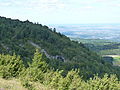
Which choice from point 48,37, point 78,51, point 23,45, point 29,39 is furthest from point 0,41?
point 78,51

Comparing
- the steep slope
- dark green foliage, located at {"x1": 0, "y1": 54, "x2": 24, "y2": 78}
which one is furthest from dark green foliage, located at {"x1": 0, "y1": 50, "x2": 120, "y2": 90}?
the steep slope

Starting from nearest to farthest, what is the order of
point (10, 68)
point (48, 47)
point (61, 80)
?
1. point (61, 80)
2. point (10, 68)
3. point (48, 47)

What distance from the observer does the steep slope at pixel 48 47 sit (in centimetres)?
13569

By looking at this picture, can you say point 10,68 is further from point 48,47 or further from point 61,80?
point 48,47

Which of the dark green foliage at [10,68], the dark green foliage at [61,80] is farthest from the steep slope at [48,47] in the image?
the dark green foliage at [61,80]

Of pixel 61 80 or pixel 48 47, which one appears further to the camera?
pixel 48 47

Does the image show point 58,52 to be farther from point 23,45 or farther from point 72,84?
point 72,84

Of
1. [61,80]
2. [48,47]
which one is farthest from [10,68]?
[48,47]

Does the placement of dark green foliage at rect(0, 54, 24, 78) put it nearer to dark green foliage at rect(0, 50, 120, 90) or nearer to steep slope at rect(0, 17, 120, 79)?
dark green foliage at rect(0, 50, 120, 90)

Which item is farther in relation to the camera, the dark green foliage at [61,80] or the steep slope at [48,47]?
the steep slope at [48,47]

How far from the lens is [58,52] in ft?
522

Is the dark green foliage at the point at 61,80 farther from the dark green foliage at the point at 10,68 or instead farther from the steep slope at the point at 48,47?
the steep slope at the point at 48,47

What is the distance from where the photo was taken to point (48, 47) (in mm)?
162375

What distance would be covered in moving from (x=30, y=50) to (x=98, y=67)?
4046 cm
